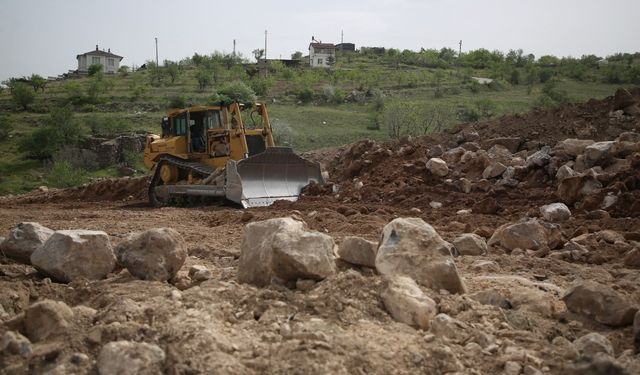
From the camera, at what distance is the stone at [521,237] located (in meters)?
7.50

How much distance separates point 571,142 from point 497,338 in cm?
1011

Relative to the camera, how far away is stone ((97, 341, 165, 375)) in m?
3.04

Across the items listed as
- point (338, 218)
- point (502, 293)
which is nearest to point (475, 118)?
point (338, 218)

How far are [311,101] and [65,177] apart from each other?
25.1 meters

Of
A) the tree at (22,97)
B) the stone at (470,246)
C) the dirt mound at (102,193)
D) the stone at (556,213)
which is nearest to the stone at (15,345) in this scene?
the stone at (470,246)

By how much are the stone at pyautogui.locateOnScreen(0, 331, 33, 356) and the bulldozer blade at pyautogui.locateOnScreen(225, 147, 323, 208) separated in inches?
404

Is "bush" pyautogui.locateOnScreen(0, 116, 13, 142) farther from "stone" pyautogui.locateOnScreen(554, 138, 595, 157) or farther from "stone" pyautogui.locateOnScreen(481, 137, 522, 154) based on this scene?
"stone" pyautogui.locateOnScreen(554, 138, 595, 157)

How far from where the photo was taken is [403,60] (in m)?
76.1

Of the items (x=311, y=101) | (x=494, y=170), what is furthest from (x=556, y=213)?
(x=311, y=101)

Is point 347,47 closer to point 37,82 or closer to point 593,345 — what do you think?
point 37,82

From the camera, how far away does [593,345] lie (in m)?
3.56

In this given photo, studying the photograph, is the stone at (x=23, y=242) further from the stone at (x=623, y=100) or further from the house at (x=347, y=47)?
the house at (x=347, y=47)

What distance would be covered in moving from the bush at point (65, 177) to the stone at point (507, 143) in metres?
18.5

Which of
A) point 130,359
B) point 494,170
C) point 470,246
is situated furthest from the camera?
point 494,170
